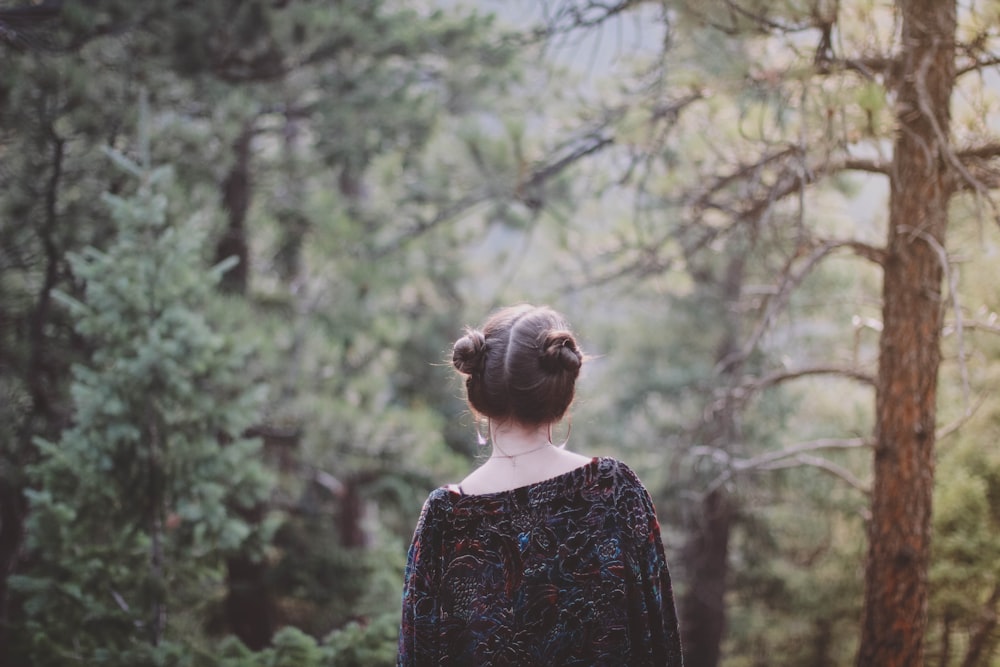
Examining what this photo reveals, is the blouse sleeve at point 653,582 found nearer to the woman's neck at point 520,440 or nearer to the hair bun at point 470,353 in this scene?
the woman's neck at point 520,440

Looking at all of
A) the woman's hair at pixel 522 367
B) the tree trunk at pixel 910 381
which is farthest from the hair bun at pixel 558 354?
the tree trunk at pixel 910 381

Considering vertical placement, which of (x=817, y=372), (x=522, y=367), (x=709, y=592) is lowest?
(x=709, y=592)

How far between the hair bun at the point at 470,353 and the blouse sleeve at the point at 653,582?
0.50 meters

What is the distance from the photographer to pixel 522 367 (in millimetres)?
1820

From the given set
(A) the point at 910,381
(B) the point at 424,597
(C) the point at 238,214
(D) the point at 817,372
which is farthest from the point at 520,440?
(C) the point at 238,214

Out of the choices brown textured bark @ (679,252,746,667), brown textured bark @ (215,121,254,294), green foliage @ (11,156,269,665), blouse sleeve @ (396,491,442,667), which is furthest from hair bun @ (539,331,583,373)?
brown textured bark @ (679,252,746,667)

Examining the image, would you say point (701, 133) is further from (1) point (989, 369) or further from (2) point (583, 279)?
(1) point (989, 369)

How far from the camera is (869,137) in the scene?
9.45ft

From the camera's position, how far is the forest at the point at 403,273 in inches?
122

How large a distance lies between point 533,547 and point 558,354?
0.51 metres

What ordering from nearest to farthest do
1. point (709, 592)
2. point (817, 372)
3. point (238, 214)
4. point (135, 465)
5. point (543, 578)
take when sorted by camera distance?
point (543, 578) → point (135, 465) → point (817, 372) → point (238, 214) → point (709, 592)

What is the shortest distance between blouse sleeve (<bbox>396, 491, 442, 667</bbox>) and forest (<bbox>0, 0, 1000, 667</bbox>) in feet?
1.90

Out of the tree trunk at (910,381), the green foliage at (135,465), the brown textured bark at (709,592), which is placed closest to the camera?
the tree trunk at (910,381)

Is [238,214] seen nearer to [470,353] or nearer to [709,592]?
[470,353]
